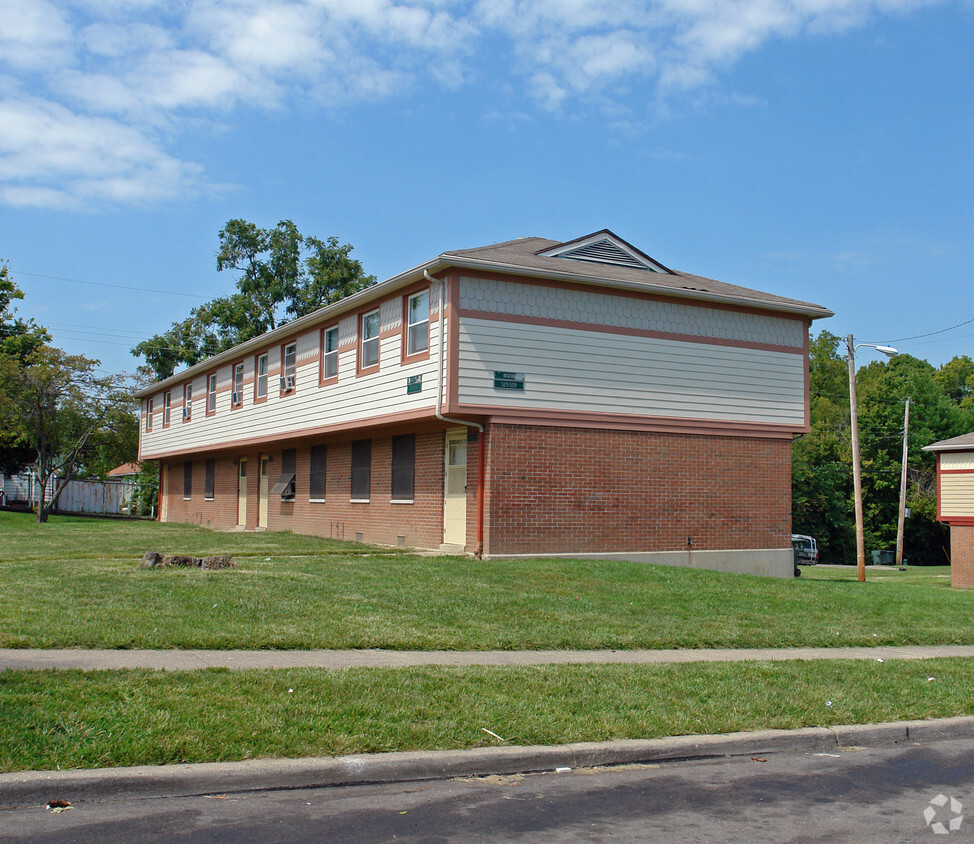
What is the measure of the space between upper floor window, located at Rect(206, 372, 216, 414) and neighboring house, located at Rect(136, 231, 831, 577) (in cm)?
857

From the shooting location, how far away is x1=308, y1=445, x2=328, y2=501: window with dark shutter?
26.0m

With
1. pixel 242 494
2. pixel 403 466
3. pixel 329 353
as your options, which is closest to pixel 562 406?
pixel 403 466

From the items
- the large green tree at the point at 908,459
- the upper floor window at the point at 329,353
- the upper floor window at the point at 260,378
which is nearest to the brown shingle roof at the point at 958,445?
the upper floor window at the point at 329,353

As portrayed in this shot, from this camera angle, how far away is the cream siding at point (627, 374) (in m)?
18.6

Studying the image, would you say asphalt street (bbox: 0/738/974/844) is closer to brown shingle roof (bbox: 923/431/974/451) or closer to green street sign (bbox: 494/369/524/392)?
green street sign (bbox: 494/369/524/392)

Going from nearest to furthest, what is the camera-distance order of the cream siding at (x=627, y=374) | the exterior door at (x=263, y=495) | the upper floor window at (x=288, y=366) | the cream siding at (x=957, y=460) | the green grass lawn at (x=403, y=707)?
the green grass lawn at (x=403, y=707) < the cream siding at (x=627, y=374) < the upper floor window at (x=288, y=366) < the exterior door at (x=263, y=495) < the cream siding at (x=957, y=460)

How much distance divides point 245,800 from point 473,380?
43.3 ft

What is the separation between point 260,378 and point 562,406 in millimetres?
12243

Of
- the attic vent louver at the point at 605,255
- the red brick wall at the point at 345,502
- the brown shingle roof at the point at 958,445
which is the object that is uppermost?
the attic vent louver at the point at 605,255

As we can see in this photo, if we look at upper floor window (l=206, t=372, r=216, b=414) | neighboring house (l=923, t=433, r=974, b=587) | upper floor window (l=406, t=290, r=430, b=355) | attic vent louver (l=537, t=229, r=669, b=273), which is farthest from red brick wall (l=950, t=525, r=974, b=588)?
upper floor window (l=206, t=372, r=216, b=414)

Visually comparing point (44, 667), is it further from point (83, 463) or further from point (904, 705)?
point (83, 463)

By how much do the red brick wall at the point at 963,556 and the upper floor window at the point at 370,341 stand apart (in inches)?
932

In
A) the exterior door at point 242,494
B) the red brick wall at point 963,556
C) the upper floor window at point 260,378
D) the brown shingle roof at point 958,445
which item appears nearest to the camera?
the upper floor window at point 260,378

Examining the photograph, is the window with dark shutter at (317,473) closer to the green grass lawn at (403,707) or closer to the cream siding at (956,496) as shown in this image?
the green grass lawn at (403,707)
